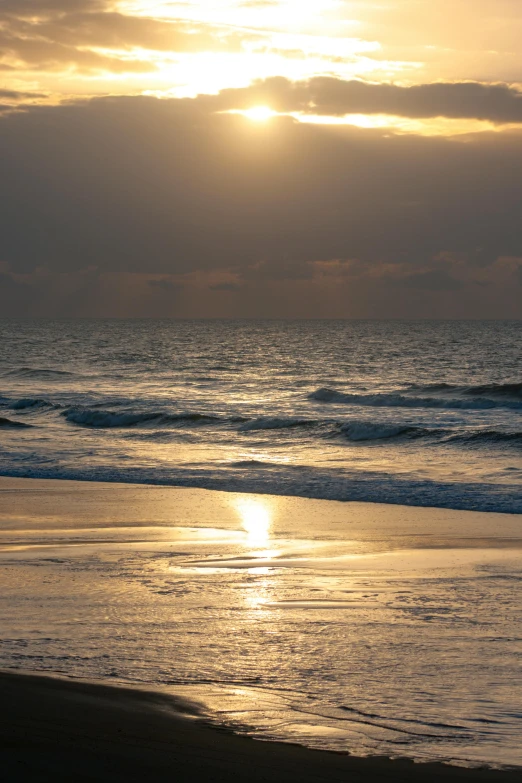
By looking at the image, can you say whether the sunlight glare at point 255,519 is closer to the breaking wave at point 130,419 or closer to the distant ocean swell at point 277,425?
the distant ocean swell at point 277,425

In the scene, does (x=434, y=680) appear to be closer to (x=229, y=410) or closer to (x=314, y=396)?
(x=229, y=410)

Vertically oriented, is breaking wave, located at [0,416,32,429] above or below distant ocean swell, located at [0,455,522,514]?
below

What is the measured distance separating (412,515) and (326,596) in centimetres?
625

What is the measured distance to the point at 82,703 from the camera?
5.62 m

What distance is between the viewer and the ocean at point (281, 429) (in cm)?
1862

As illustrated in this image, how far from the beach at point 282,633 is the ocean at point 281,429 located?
4956 mm

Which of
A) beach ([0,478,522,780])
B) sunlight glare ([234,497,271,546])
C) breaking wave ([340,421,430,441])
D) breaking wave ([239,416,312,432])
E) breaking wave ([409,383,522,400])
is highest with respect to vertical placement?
beach ([0,478,522,780])

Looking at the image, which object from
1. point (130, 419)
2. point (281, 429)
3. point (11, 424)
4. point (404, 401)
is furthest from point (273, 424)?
point (404, 401)

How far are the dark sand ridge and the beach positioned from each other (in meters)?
0.03

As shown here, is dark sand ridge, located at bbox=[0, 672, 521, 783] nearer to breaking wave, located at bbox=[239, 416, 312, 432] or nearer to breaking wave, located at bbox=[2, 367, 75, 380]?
breaking wave, located at bbox=[239, 416, 312, 432]

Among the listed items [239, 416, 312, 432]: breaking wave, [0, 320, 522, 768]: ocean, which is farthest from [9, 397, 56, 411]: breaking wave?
[239, 416, 312, 432]: breaking wave

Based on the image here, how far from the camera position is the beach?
5.41m

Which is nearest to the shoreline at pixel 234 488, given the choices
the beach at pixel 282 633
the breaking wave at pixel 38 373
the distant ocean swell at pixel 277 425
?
the beach at pixel 282 633

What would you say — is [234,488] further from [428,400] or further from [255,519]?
[428,400]
